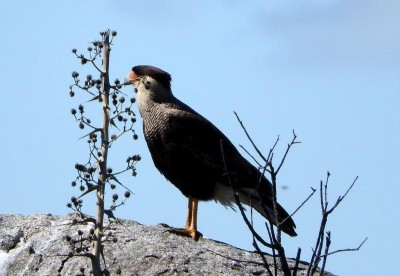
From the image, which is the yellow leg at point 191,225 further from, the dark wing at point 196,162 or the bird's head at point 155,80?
the bird's head at point 155,80

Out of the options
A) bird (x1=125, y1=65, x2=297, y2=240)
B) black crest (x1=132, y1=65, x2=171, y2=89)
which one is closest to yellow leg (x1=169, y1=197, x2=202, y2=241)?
bird (x1=125, y1=65, x2=297, y2=240)

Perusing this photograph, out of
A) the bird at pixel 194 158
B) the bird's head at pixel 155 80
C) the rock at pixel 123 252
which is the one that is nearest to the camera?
the rock at pixel 123 252

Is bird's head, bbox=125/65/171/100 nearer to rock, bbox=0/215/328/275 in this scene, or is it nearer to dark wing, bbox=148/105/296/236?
dark wing, bbox=148/105/296/236

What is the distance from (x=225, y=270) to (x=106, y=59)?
255cm

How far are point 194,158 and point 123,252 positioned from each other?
236 centimetres

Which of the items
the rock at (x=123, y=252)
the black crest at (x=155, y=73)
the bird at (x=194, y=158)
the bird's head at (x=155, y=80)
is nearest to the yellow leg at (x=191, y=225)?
the bird at (x=194, y=158)

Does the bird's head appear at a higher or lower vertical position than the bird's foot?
higher

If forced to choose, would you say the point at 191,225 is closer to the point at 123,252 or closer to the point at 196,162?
the point at 196,162

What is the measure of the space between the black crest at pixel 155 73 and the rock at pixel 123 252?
2.29m

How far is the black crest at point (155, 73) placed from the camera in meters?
10.6

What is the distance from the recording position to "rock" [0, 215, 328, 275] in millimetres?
7742

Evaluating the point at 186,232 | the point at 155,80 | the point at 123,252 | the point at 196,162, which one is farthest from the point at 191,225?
the point at 155,80

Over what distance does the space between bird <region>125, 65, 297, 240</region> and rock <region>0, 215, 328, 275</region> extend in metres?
1.37

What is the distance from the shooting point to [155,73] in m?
10.7
